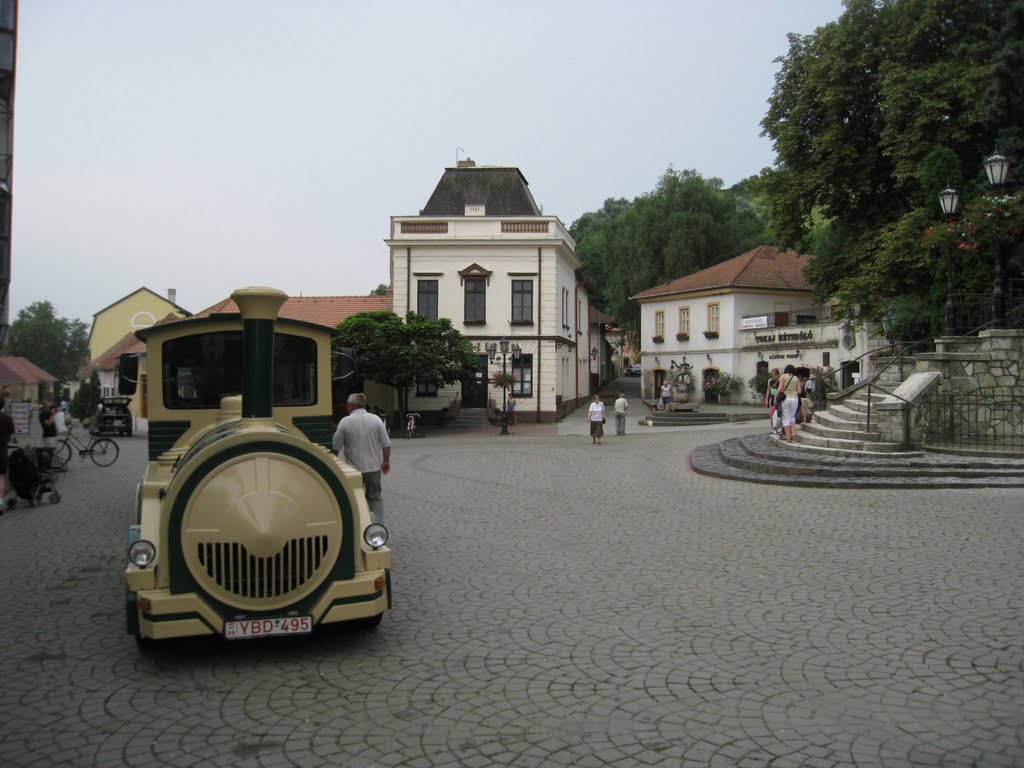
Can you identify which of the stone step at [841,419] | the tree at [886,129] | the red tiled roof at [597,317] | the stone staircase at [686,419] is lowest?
the stone staircase at [686,419]

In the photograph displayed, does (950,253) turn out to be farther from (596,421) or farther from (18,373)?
(18,373)

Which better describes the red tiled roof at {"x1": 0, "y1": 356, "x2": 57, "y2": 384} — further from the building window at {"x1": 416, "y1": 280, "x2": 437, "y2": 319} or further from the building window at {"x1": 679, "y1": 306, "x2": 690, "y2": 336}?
the building window at {"x1": 679, "y1": 306, "x2": 690, "y2": 336}

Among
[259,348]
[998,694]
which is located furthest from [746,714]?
[259,348]

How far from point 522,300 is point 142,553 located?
29958 mm

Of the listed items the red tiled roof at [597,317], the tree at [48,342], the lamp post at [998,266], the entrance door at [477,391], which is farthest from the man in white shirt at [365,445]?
the tree at [48,342]

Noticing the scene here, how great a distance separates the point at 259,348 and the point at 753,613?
4.07 meters

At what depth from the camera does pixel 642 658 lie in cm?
513

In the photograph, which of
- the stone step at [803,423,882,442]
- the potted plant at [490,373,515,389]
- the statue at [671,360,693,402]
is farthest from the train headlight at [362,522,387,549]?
the statue at [671,360,693,402]

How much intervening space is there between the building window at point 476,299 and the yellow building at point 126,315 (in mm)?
33369

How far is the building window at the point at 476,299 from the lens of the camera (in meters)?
34.4

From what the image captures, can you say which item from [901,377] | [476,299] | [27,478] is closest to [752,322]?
[476,299]

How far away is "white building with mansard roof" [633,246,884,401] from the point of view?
33.7 metres

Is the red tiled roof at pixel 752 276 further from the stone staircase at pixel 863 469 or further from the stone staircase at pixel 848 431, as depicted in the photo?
the stone staircase at pixel 863 469

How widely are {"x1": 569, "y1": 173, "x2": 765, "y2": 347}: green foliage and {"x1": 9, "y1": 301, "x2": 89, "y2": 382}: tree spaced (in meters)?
72.3
